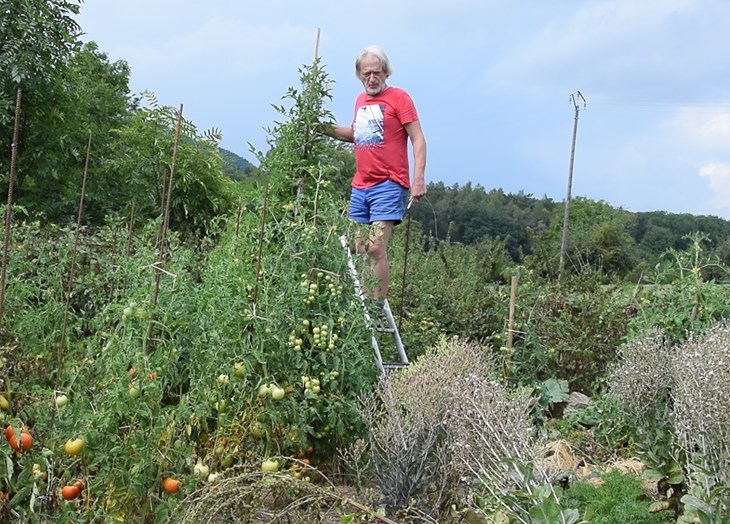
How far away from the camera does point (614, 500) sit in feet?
9.83

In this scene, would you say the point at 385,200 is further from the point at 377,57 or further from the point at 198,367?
the point at 198,367

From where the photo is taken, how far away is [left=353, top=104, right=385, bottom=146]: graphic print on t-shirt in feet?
16.1

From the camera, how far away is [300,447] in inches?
125

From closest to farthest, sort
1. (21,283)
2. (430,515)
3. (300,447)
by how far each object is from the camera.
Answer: (430,515), (300,447), (21,283)

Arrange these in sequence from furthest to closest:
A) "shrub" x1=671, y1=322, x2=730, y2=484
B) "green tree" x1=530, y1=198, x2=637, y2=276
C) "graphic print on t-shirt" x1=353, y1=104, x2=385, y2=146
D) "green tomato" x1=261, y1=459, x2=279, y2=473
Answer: "green tree" x1=530, y1=198, x2=637, y2=276 → "graphic print on t-shirt" x1=353, y1=104, x2=385, y2=146 → "green tomato" x1=261, y1=459, x2=279, y2=473 → "shrub" x1=671, y1=322, x2=730, y2=484

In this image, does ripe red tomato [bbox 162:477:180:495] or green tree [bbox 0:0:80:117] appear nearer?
ripe red tomato [bbox 162:477:180:495]

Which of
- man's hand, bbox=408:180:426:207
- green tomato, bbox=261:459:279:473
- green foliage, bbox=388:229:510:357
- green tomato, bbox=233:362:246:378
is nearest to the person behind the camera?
green tomato, bbox=261:459:279:473

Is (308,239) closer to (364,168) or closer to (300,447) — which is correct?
(300,447)

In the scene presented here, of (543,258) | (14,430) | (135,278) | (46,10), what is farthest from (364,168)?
(46,10)

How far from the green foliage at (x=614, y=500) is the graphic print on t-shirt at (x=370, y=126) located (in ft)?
8.07

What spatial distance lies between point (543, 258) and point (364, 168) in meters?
3.77

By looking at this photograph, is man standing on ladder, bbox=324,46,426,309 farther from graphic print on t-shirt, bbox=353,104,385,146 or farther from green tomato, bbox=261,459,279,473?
green tomato, bbox=261,459,279,473

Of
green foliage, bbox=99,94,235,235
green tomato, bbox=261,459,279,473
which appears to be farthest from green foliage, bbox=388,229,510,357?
green tomato, bbox=261,459,279,473

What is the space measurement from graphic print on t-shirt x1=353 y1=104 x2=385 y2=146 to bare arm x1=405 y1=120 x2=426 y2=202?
0.57 feet
